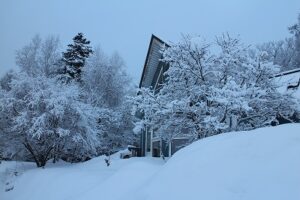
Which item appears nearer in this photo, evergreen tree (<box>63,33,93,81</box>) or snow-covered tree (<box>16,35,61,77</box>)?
evergreen tree (<box>63,33,93,81</box>)

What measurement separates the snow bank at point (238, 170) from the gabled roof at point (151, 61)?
46.1ft

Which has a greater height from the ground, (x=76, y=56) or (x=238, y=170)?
(x=76, y=56)

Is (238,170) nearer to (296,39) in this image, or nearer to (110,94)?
(110,94)

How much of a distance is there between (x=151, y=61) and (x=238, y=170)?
16352 mm

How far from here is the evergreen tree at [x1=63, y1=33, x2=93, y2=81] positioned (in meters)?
34.2

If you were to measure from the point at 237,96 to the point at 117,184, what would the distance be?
16.0 ft

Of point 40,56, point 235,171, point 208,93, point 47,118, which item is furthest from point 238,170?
point 40,56

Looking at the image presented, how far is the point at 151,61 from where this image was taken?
20.0m

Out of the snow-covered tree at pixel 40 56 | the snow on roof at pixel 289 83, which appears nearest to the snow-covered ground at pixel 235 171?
the snow on roof at pixel 289 83

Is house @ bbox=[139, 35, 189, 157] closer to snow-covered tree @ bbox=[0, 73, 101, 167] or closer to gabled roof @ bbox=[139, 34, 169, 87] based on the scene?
gabled roof @ bbox=[139, 34, 169, 87]

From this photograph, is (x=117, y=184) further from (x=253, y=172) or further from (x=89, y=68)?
(x=89, y=68)

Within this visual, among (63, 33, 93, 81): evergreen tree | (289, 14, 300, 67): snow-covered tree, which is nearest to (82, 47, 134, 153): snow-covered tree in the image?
(63, 33, 93, 81): evergreen tree

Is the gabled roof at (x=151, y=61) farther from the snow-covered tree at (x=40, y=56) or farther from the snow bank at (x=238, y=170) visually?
the snow-covered tree at (x=40, y=56)

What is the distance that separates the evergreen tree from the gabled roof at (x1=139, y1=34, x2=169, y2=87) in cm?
1387
